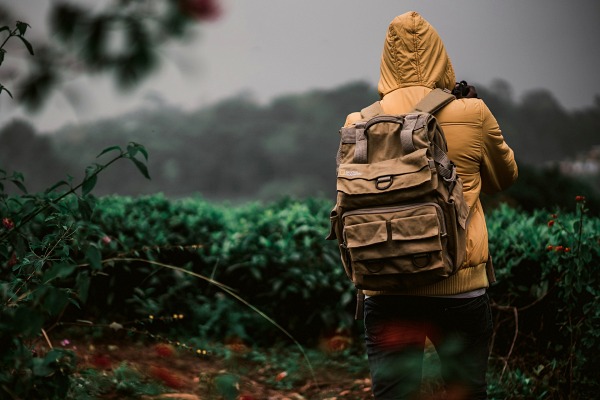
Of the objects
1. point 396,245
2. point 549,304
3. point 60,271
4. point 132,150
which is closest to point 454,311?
point 396,245

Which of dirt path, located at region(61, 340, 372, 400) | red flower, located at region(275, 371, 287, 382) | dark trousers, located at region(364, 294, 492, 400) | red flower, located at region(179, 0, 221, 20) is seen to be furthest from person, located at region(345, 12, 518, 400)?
red flower, located at region(275, 371, 287, 382)

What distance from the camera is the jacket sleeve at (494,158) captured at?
2.39 metres

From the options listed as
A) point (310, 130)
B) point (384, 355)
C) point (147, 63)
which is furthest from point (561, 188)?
point (147, 63)

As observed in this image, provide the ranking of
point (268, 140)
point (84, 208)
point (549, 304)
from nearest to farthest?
point (84, 208), point (549, 304), point (268, 140)

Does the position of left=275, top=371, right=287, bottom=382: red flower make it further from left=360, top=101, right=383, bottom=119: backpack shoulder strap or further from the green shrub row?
left=360, top=101, right=383, bottom=119: backpack shoulder strap

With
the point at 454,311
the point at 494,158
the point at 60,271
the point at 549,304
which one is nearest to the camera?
the point at 60,271

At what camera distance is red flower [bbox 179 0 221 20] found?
111 cm

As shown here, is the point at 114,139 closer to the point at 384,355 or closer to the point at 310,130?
the point at 310,130

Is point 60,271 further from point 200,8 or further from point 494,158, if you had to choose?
point 494,158

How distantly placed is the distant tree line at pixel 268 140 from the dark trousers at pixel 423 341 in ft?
14.7

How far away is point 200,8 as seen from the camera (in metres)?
1.14

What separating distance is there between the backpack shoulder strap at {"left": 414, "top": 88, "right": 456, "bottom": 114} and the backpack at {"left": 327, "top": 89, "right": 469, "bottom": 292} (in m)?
0.01

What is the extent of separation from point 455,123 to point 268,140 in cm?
482

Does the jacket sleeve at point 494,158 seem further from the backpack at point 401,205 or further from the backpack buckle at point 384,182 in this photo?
the backpack buckle at point 384,182
